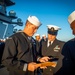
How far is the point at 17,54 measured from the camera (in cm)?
268

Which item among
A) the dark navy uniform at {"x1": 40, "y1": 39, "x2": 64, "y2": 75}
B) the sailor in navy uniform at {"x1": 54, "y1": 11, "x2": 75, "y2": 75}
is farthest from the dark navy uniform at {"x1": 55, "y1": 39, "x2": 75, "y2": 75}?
the dark navy uniform at {"x1": 40, "y1": 39, "x2": 64, "y2": 75}

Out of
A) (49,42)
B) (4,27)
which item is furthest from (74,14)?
(4,27)

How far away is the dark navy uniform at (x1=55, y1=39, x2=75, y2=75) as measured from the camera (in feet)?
6.70

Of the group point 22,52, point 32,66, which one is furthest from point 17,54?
point 32,66

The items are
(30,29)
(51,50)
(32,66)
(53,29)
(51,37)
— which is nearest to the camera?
(32,66)

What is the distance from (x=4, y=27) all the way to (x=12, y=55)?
100.0ft

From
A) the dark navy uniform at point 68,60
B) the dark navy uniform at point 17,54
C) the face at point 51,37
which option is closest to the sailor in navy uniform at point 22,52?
the dark navy uniform at point 17,54

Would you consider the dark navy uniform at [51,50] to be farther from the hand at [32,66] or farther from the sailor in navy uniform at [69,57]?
the sailor in navy uniform at [69,57]

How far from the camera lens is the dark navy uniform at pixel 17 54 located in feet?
8.45

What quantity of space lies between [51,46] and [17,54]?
1974 millimetres

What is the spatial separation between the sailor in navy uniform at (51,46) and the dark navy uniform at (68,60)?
1.73 m

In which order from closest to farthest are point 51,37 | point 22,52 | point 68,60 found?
1. point 68,60
2. point 22,52
3. point 51,37

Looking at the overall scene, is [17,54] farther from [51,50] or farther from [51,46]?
[51,46]

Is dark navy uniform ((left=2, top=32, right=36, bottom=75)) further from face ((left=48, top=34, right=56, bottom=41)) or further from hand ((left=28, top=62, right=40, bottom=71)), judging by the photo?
face ((left=48, top=34, right=56, bottom=41))
